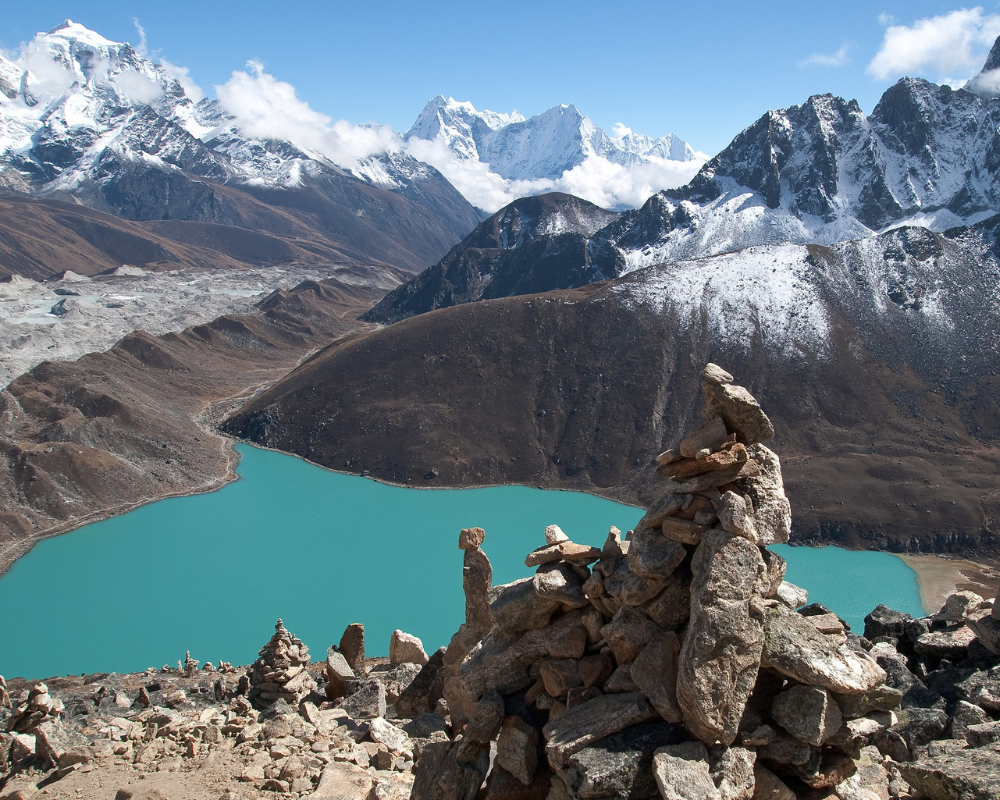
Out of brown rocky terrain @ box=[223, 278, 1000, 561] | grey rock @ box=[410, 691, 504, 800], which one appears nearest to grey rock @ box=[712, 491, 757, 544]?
grey rock @ box=[410, 691, 504, 800]

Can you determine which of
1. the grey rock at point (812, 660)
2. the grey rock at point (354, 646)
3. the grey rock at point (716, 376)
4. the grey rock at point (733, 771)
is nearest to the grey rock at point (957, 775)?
the grey rock at point (812, 660)

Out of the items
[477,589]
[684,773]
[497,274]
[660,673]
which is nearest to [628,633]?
[660,673]

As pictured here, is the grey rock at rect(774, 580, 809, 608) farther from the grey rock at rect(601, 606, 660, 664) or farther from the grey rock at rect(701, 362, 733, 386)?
the grey rock at rect(701, 362, 733, 386)

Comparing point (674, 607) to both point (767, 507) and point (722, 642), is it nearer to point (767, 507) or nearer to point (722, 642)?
point (722, 642)

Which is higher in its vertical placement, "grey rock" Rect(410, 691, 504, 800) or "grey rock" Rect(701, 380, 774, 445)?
"grey rock" Rect(701, 380, 774, 445)

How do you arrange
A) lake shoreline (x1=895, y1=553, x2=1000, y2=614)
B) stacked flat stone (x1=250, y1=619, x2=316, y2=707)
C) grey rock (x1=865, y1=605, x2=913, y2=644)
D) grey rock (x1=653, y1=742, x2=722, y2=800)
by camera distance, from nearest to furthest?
grey rock (x1=653, y1=742, x2=722, y2=800)
grey rock (x1=865, y1=605, x2=913, y2=644)
stacked flat stone (x1=250, y1=619, x2=316, y2=707)
lake shoreline (x1=895, y1=553, x2=1000, y2=614)

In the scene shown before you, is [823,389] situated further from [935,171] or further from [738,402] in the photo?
[935,171]

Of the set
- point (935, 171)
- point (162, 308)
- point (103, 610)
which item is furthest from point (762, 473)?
point (935, 171)
